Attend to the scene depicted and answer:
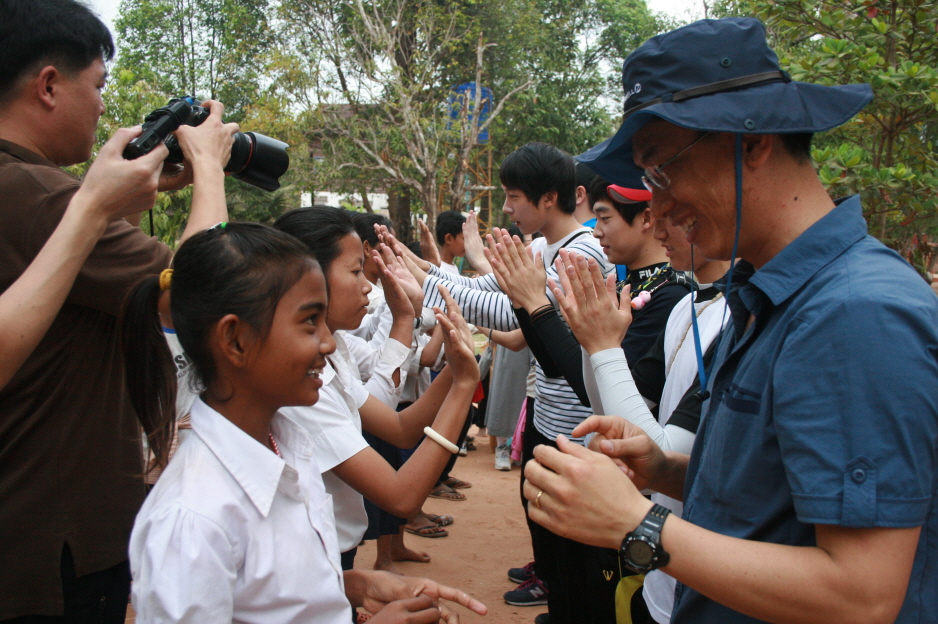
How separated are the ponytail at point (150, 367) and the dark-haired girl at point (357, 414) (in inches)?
15.9

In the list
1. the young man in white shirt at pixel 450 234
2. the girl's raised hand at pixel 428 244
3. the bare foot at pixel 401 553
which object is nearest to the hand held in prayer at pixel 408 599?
the girl's raised hand at pixel 428 244

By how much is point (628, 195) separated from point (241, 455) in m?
1.82

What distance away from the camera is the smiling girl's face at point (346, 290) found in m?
2.47

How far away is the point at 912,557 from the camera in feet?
3.43

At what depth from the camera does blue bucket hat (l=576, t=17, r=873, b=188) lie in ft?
4.12

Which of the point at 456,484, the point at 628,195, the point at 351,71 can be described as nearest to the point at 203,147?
the point at 628,195

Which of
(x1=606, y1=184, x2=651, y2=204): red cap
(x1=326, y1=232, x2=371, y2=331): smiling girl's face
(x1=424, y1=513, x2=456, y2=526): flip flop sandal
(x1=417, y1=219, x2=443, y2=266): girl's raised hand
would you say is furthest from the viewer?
(x1=424, y1=513, x2=456, y2=526): flip flop sandal

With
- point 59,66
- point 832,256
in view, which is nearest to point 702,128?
point 832,256

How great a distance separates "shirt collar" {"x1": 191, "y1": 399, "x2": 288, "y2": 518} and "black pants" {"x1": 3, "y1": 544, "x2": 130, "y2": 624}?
54 cm

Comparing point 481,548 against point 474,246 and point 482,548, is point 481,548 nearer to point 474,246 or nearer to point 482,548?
point 482,548

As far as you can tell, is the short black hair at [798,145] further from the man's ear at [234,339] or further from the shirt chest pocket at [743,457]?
the man's ear at [234,339]

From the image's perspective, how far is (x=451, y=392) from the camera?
7.20 feet

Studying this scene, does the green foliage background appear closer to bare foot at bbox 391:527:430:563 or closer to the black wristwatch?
bare foot at bbox 391:527:430:563

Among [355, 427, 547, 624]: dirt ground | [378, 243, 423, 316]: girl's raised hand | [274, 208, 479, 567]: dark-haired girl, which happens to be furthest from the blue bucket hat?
[355, 427, 547, 624]: dirt ground
